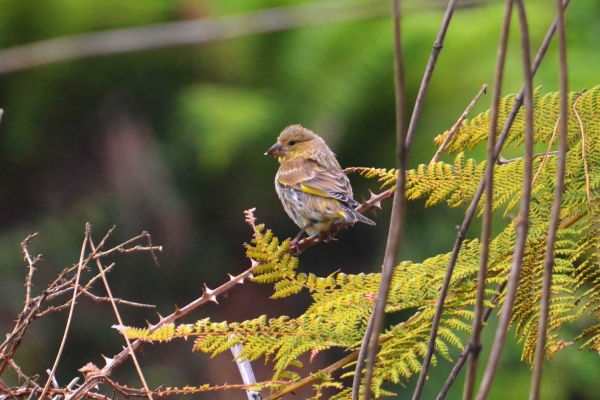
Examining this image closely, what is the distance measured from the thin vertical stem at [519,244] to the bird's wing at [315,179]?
104 inches

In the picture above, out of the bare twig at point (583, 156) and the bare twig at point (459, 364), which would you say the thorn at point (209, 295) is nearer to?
the bare twig at point (459, 364)

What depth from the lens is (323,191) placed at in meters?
3.84

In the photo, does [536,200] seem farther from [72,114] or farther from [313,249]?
[72,114]

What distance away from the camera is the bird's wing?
12.5 feet

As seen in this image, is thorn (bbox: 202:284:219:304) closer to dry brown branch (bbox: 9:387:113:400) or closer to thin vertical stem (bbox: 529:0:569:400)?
dry brown branch (bbox: 9:387:113:400)

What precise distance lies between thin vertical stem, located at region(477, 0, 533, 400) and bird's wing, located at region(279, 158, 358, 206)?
8.68ft

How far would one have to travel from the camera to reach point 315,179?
4.06 meters

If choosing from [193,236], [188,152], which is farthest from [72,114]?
[193,236]

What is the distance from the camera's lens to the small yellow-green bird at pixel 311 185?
147 inches

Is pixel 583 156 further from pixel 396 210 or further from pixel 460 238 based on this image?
pixel 396 210

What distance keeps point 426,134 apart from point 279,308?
5.49ft

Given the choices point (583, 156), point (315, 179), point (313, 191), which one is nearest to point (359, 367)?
point (583, 156)

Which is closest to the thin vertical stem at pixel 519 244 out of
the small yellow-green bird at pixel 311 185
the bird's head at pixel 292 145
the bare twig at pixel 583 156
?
the bare twig at pixel 583 156

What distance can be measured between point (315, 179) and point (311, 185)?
87mm
